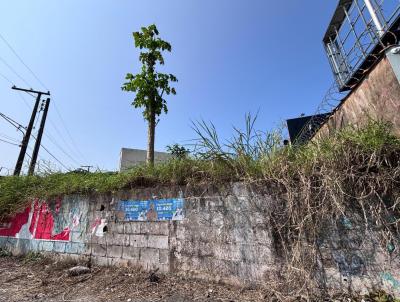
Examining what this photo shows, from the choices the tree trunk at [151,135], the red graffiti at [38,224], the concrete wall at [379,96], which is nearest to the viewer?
the concrete wall at [379,96]

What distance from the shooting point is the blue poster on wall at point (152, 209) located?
364 cm

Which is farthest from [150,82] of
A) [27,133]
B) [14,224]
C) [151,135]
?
[27,133]

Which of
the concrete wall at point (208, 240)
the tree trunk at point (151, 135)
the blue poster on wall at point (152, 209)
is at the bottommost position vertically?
the concrete wall at point (208, 240)

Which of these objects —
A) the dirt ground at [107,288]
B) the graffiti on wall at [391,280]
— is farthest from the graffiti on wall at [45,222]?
the graffiti on wall at [391,280]

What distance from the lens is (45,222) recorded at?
5.10m

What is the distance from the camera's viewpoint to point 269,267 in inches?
112

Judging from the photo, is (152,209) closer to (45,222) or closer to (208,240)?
(208,240)

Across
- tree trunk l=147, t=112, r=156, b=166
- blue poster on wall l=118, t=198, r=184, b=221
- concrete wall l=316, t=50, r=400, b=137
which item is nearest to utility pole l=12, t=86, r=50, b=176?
tree trunk l=147, t=112, r=156, b=166

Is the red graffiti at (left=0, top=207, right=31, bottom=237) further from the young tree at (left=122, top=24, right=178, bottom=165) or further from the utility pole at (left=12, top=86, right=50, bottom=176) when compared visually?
the utility pole at (left=12, top=86, right=50, bottom=176)

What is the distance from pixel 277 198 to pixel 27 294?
140 inches

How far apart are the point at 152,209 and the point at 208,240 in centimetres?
107

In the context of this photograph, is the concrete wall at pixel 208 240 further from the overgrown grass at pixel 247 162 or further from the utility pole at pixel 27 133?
the utility pole at pixel 27 133

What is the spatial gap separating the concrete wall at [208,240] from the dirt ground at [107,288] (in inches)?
5.8

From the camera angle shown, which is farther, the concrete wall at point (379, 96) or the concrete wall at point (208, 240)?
the concrete wall at point (379, 96)
